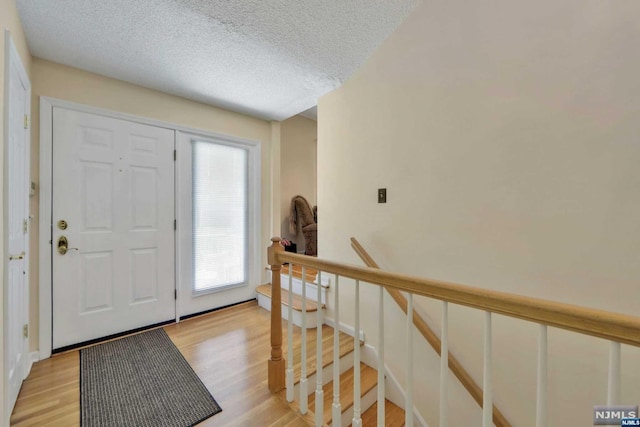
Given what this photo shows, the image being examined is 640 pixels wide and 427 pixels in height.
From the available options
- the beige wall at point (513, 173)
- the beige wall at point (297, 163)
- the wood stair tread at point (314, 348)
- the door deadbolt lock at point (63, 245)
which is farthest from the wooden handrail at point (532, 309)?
the beige wall at point (297, 163)

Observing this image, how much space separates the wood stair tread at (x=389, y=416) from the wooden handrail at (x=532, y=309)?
4.78ft

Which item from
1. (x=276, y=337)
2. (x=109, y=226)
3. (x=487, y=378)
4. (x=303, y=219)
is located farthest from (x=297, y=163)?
(x=487, y=378)

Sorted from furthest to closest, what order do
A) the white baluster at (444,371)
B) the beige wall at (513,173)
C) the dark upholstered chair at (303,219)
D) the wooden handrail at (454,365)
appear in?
the dark upholstered chair at (303,219), the wooden handrail at (454,365), the beige wall at (513,173), the white baluster at (444,371)

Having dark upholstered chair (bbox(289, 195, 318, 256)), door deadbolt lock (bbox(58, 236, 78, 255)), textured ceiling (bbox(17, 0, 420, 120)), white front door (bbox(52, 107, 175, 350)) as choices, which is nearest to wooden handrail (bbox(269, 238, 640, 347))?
textured ceiling (bbox(17, 0, 420, 120))

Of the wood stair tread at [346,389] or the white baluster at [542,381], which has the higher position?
the white baluster at [542,381]

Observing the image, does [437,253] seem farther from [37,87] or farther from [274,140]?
[37,87]

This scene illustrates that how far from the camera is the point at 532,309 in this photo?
0.70m

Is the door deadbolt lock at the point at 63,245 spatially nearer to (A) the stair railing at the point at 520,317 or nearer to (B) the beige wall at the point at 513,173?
(A) the stair railing at the point at 520,317

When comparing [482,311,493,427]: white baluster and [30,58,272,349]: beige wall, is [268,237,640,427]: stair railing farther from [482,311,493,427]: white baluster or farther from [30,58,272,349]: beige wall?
[30,58,272,349]: beige wall

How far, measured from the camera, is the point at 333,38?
196 centimetres

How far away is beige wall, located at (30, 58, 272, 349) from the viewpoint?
1943 mm

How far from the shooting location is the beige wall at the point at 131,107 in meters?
1.94

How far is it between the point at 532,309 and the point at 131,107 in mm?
3063

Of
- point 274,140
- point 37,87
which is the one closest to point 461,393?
point 274,140
